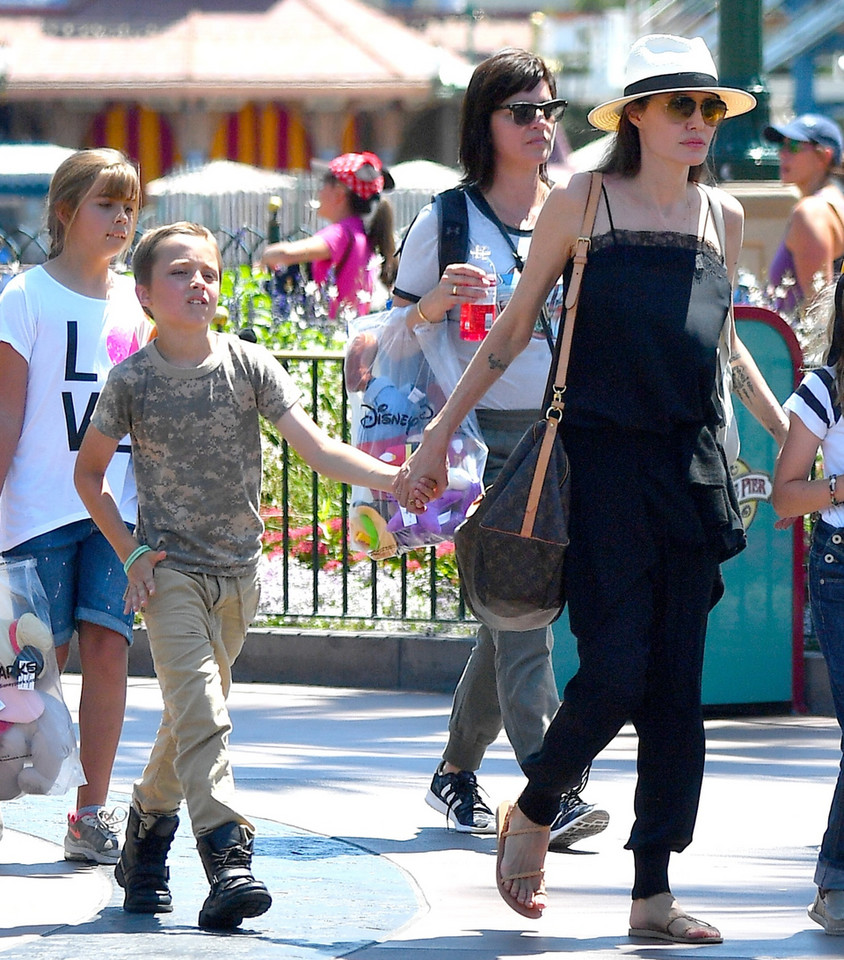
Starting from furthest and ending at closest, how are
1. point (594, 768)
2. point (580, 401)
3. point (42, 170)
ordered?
point (42, 170)
point (594, 768)
point (580, 401)

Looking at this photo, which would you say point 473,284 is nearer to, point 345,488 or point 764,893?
point 764,893

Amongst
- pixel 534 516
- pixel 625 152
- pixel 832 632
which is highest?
pixel 625 152

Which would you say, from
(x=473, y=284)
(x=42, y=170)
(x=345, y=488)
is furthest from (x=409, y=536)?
(x=42, y=170)

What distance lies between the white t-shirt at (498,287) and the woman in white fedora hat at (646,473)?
2.34 feet

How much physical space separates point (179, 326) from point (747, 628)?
2982 millimetres

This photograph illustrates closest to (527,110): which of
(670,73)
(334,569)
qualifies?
(670,73)

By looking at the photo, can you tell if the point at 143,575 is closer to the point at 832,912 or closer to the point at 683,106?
the point at 683,106

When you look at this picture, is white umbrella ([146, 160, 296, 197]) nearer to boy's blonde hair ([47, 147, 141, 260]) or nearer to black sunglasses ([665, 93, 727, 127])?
boy's blonde hair ([47, 147, 141, 260])

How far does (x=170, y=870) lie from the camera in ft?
14.9

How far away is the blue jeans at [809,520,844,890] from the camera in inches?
160

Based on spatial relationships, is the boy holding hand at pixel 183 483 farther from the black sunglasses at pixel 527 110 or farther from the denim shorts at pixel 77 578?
the black sunglasses at pixel 527 110

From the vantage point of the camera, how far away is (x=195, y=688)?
403 cm

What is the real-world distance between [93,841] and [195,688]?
84cm

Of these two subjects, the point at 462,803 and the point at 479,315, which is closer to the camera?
the point at 479,315
